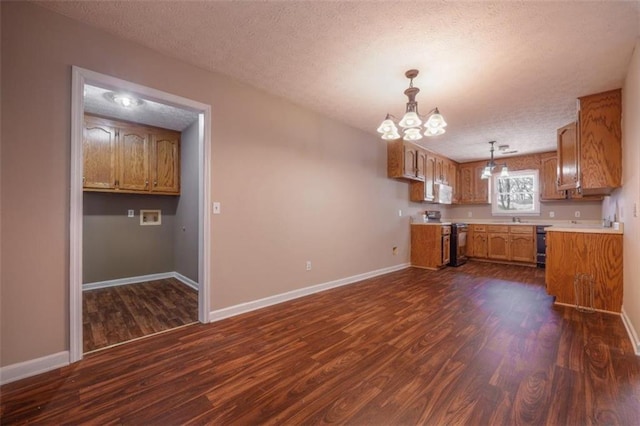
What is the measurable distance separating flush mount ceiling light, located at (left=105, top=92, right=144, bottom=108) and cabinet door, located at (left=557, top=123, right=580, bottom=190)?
5171 millimetres

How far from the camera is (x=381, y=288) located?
3883 mm

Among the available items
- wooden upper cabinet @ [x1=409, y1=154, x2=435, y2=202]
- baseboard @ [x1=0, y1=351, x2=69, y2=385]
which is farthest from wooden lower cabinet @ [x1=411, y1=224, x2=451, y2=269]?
baseboard @ [x1=0, y1=351, x2=69, y2=385]

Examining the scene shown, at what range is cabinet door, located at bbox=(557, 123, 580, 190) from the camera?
3178mm

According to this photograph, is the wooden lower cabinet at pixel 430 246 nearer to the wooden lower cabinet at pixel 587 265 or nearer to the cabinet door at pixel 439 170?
the cabinet door at pixel 439 170

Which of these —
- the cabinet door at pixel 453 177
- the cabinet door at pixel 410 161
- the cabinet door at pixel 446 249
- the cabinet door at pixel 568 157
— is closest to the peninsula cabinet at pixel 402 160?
the cabinet door at pixel 410 161

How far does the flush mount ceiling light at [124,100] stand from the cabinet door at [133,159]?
721 millimetres

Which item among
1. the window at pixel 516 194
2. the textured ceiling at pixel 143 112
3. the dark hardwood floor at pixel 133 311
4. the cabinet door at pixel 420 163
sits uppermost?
the textured ceiling at pixel 143 112

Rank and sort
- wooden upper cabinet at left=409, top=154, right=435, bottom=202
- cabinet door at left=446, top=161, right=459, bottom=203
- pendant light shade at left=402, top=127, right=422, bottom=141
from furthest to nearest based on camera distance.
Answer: cabinet door at left=446, top=161, right=459, bottom=203
wooden upper cabinet at left=409, top=154, right=435, bottom=202
pendant light shade at left=402, top=127, right=422, bottom=141

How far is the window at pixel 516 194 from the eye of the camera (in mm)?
6152

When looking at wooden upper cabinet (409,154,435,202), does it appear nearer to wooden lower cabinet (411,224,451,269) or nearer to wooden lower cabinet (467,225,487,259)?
wooden lower cabinet (411,224,451,269)

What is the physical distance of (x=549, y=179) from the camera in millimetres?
5629

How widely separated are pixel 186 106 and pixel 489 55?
275 cm

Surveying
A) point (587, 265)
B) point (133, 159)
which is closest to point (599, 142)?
point (587, 265)

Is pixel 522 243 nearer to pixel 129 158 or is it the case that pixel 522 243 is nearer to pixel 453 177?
pixel 453 177
